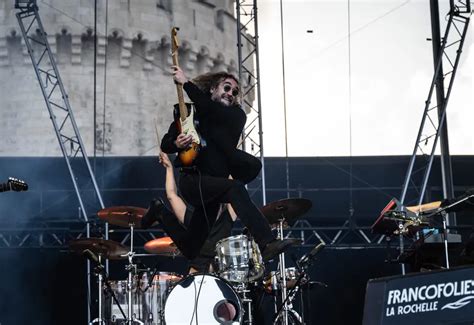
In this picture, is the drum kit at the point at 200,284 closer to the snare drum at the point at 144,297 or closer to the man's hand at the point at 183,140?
the snare drum at the point at 144,297

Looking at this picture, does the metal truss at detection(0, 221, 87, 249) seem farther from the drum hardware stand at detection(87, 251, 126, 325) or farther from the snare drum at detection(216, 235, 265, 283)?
the snare drum at detection(216, 235, 265, 283)

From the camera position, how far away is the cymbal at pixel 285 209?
8023mm

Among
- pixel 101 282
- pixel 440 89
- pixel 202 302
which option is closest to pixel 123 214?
pixel 101 282

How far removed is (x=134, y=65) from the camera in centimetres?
1600

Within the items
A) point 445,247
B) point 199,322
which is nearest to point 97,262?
point 199,322

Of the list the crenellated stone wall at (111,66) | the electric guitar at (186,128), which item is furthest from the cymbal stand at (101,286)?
the crenellated stone wall at (111,66)

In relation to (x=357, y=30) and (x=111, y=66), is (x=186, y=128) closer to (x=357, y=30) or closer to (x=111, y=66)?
(x=357, y=30)

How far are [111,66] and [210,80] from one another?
8923 mm

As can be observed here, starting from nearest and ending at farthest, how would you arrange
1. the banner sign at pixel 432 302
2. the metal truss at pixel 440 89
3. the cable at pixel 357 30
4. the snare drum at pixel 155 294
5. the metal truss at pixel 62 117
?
the banner sign at pixel 432 302, the snare drum at pixel 155 294, the metal truss at pixel 62 117, the metal truss at pixel 440 89, the cable at pixel 357 30

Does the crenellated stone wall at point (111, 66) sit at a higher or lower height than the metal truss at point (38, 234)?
higher

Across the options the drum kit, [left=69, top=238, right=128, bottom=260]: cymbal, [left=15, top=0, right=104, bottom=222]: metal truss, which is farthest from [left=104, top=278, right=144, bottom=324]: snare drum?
[left=15, top=0, right=104, bottom=222]: metal truss

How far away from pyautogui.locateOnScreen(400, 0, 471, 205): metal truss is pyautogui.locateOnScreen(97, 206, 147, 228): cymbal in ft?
12.3

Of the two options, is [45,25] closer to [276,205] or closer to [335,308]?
[335,308]

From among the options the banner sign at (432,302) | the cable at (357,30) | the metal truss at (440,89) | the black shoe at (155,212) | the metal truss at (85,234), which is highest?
the cable at (357,30)
